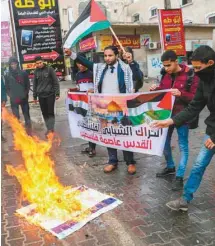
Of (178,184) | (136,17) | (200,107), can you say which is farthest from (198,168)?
(136,17)

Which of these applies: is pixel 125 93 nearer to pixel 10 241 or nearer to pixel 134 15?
pixel 10 241

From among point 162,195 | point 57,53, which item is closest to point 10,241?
point 162,195

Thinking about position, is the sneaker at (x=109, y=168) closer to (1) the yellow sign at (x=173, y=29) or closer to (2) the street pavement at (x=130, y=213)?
(2) the street pavement at (x=130, y=213)

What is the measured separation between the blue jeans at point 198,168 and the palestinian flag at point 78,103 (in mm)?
2917

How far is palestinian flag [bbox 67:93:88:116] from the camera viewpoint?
20.3ft

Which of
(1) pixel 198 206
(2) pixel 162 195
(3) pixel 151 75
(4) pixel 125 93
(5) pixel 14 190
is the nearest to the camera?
(1) pixel 198 206

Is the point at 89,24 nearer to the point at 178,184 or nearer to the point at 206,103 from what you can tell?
the point at 206,103

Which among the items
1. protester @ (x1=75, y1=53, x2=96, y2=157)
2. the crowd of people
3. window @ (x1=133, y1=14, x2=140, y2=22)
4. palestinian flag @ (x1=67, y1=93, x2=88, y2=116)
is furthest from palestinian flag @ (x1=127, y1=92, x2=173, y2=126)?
window @ (x1=133, y1=14, x2=140, y2=22)

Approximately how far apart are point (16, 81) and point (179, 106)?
5610 millimetres

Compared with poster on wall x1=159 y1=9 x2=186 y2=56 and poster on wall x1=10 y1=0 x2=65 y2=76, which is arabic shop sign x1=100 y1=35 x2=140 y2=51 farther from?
poster on wall x1=159 y1=9 x2=186 y2=56

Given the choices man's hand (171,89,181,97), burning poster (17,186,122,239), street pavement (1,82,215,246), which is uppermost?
man's hand (171,89,181,97)

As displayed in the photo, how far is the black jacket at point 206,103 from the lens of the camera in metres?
3.42

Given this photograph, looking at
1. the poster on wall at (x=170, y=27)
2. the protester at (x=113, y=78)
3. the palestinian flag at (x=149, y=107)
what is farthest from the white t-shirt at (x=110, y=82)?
the poster on wall at (x=170, y=27)

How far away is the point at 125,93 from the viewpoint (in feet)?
17.3
